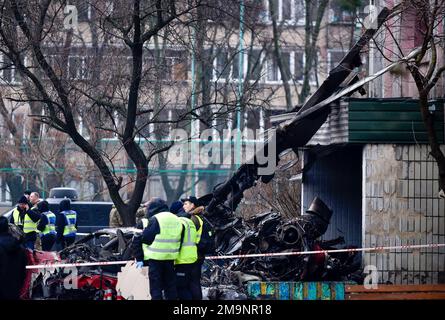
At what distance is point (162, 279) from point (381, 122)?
5003 mm

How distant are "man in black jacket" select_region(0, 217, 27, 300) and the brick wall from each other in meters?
6.71

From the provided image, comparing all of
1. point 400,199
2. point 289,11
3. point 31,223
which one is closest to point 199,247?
point 400,199

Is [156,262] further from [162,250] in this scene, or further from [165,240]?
[165,240]

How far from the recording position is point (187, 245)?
52.6 feet

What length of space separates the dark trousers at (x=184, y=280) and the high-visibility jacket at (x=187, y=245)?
86 millimetres

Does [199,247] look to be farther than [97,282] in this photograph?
No

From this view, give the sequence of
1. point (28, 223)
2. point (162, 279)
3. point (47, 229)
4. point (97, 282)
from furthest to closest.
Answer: point (47, 229), point (28, 223), point (97, 282), point (162, 279)

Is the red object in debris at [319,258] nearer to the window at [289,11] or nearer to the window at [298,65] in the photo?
the window at [289,11]

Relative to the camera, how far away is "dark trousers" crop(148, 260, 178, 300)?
1554cm

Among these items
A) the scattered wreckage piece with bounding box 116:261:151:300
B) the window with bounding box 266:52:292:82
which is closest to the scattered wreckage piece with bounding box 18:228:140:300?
the scattered wreckage piece with bounding box 116:261:151:300

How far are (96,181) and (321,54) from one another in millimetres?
11838

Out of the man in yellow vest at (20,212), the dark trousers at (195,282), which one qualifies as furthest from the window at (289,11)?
the dark trousers at (195,282)
